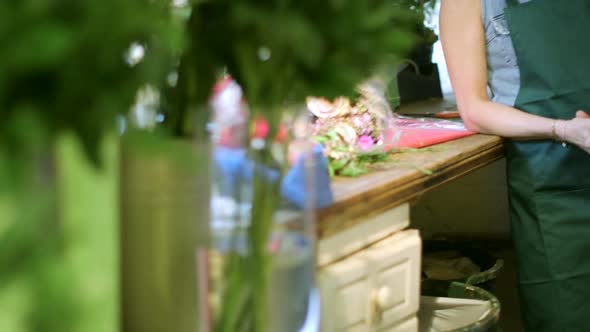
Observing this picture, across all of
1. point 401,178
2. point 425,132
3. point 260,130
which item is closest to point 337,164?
point 401,178

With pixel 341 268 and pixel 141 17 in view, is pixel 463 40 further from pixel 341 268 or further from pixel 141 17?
pixel 141 17

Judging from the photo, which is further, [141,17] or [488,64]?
[488,64]

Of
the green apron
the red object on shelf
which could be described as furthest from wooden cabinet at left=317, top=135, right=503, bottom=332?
the green apron

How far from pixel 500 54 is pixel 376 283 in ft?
2.45

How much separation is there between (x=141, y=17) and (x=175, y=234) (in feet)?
0.97

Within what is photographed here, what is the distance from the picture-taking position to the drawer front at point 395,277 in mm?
1054

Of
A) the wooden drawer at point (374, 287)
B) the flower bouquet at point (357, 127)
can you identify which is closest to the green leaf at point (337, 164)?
the flower bouquet at point (357, 127)

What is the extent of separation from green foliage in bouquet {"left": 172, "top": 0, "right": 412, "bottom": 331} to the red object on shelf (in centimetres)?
75

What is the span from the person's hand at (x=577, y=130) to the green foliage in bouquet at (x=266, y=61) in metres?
1.03

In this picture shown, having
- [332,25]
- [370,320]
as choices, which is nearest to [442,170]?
[370,320]

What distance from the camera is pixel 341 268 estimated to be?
0.98 metres

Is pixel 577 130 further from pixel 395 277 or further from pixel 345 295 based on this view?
pixel 345 295

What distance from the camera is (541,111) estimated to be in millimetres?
1560

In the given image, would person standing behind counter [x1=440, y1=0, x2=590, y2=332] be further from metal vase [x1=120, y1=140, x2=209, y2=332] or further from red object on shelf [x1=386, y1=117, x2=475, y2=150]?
metal vase [x1=120, y1=140, x2=209, y2=332]
